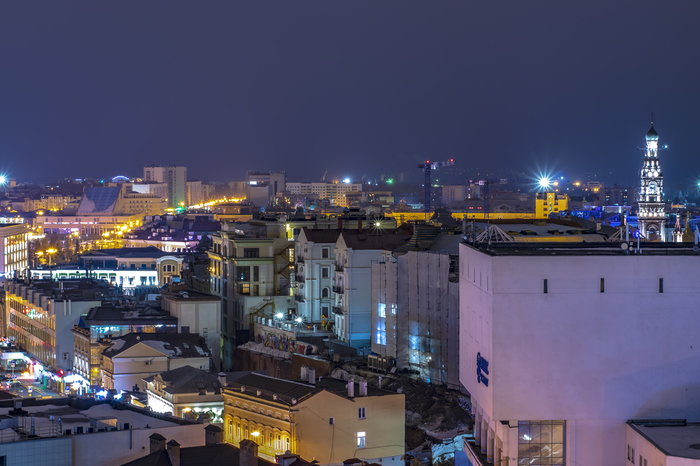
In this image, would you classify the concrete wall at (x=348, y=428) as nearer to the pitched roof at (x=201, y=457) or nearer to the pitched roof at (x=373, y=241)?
the pitched roof at (x=201, y=457)

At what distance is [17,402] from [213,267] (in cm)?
2815

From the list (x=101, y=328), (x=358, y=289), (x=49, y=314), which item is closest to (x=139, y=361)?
(x=101, y=328)

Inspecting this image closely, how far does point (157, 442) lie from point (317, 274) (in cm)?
2170

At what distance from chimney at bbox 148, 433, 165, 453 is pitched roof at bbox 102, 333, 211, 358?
16260 mm

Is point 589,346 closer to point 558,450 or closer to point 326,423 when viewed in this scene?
point 558,450

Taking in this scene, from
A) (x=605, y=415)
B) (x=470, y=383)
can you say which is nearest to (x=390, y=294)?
(x=470, y=383)

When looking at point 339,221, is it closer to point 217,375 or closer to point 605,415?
point 217,375

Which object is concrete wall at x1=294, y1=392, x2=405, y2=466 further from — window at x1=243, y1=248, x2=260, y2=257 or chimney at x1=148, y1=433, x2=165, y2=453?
window at x1=243, y1=248, x2=260, y2=257

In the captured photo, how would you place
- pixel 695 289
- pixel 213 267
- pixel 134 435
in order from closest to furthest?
1. pixel 695 289
2. pixel 134 435
3. pixel 213 267

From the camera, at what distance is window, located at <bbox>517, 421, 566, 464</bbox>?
1862 centimetres

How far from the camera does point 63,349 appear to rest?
143ft

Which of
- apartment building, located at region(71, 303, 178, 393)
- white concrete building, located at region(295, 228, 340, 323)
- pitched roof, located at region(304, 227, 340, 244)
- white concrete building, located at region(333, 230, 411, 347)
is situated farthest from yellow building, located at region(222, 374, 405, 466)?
pitched roof, located at region(304, 227, 340, 244)

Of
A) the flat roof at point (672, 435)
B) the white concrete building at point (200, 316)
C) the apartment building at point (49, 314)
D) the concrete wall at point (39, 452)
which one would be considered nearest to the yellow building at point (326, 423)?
the concrete wall at point (39, 452)

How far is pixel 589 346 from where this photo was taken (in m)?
18.5
